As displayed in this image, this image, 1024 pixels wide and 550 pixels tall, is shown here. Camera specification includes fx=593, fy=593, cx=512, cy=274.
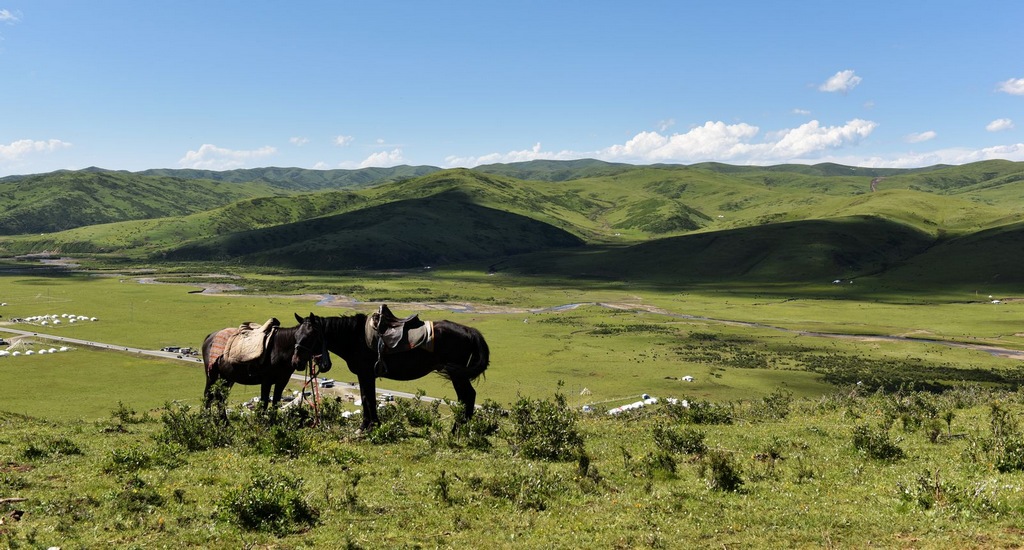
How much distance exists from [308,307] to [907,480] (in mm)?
139328

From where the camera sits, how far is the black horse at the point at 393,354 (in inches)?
790

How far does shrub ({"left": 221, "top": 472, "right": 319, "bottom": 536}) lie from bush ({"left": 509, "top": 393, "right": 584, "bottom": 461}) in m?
6.96

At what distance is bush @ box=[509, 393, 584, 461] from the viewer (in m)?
17.4

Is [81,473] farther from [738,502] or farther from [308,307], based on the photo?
[308,307]

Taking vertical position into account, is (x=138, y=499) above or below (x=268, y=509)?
below

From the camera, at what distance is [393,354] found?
66.3 feet

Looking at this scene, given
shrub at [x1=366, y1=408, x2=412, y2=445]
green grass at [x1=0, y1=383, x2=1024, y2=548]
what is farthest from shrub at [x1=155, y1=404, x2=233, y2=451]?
shrub at [x1=366, y1=408, x2=412, y2=445]

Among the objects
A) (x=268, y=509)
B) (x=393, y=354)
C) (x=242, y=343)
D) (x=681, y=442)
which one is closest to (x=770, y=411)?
(x=681, y=442)

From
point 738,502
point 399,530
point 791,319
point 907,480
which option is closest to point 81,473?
point 399,530

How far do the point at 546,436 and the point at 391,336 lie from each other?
6326mm

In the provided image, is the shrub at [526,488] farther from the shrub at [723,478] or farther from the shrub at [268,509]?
the shrub at [268,509]

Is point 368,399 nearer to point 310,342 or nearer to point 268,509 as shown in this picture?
point 310,342

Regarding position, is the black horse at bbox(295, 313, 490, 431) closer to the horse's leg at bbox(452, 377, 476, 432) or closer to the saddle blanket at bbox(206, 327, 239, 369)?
the horse's leg at bbox(452, 377, 476, 432)

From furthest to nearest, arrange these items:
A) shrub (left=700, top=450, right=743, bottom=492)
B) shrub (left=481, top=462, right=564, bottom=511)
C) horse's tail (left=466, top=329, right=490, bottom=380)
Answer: horse's tail (left=466, top=329, right=490, bottom=380) → shrub (left=700, top=450, right=743, bottom=492) → shrub (left=481, top=462, right=564, bottom=511)
